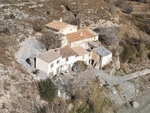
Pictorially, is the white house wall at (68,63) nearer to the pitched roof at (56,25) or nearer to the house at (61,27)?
the house at (61,27)

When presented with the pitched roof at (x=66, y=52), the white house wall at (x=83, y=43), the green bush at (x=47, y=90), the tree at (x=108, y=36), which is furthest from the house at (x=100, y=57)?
the green bush at (x=47, y=90)

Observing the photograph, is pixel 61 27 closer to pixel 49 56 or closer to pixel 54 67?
pixel 49 56

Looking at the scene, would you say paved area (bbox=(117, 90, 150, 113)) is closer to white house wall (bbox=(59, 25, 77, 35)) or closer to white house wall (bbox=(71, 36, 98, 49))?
white house wall (bbox=(71, 36, 98, 49))

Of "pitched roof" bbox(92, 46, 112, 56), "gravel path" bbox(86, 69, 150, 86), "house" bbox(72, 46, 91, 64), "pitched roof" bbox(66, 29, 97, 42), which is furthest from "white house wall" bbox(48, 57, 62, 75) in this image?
"pitched roof" bbox(92, 46, 112, 56)

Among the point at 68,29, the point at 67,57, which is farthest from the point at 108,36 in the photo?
the point at 67,57

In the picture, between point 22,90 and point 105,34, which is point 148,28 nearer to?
point 105,34
